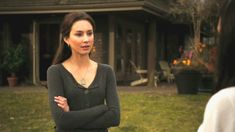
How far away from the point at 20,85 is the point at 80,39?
13688 mm

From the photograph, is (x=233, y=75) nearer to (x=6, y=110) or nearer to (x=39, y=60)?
(x=6, y=110)

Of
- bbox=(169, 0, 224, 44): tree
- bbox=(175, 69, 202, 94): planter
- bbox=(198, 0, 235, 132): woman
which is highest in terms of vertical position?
bbox=(169, 0, 224, 44): tree

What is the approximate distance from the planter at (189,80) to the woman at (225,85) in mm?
10879

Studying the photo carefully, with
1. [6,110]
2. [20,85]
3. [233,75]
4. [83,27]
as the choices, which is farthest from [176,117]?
[20,85]

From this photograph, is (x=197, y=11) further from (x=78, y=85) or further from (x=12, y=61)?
(x=78, y=85)

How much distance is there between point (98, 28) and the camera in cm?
1619

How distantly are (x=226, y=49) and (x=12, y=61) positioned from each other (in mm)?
14952

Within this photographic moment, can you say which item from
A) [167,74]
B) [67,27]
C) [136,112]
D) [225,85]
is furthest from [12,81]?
[225,85]

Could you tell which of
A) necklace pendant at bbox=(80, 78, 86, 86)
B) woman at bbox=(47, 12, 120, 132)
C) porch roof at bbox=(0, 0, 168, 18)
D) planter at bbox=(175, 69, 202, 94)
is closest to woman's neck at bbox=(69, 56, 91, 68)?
woman at bbox=(47, 12, 120, 132)

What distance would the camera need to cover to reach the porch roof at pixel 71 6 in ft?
46.2

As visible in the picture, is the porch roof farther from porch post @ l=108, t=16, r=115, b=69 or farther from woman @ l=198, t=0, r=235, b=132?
woman @ l=198, t=0, r=235, b=132

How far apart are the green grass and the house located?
11.3ft

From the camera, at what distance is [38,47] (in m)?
16.6

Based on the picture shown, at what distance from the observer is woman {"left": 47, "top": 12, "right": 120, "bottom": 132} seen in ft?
8.75
